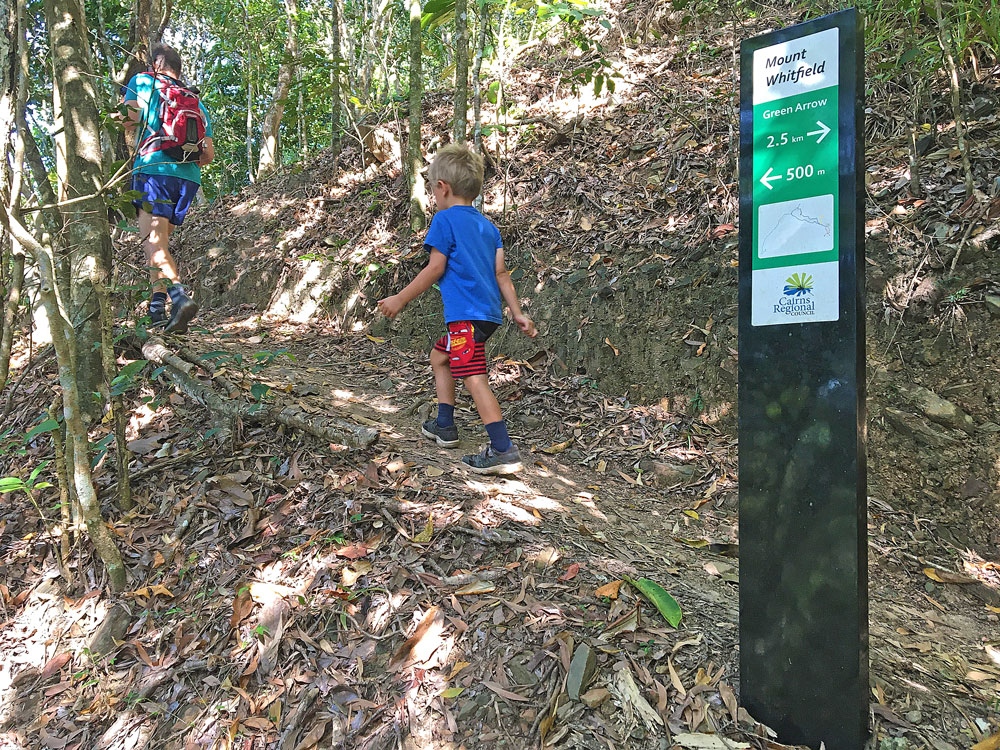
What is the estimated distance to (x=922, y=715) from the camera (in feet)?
6.72

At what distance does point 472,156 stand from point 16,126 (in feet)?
7.62

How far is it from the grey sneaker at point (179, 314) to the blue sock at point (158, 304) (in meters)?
0.22

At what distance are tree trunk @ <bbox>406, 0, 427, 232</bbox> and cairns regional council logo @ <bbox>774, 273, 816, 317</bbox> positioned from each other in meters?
5.13

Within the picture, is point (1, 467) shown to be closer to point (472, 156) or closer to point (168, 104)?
point (168, 104)

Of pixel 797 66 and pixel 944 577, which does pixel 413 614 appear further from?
pixel 944 577

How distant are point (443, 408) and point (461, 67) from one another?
3511 mm

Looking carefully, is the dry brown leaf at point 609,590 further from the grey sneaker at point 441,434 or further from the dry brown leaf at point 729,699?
the grey sneaker at point 441,434

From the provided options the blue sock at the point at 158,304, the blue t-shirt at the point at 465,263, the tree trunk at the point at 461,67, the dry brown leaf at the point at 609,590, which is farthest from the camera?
the tree trunk at the point at 461,67

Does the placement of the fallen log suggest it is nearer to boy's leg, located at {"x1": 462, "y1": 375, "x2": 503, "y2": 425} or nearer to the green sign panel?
boy's leg, located at {"x1": 462, "y1": 375, "x2": 503, "y2": 425}

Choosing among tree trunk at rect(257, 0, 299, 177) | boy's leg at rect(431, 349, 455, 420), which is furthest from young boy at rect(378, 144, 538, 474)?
tree trunk at rect(257, 0, 299, 177)

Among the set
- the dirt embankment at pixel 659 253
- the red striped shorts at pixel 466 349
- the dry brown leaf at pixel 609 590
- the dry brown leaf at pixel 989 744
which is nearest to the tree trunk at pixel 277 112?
the dirt embankment at pixel 659 253

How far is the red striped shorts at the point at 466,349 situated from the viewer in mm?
3740

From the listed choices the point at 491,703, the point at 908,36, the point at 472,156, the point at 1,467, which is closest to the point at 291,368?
the point at 1,467

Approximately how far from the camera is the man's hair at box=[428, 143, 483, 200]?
3736 millimetres
